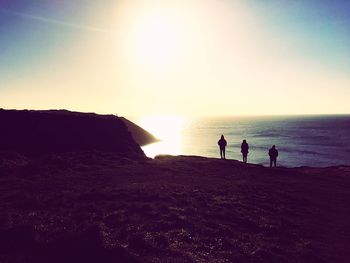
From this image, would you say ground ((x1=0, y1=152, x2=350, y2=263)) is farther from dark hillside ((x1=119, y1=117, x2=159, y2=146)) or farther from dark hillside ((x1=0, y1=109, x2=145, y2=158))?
dark hillside ((x1=119, y1=117, x2=159, y2=146))

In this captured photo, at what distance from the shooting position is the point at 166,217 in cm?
1359

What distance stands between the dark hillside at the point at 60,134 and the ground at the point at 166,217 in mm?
9362

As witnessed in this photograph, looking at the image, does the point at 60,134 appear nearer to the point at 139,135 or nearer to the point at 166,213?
the point at 166,213

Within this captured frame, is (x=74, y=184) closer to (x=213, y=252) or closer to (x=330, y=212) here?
(x=213, y=252)

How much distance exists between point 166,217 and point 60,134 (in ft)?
84.3

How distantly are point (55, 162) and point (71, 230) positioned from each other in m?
14.9

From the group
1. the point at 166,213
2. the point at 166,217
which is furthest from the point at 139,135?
the point at 166,217

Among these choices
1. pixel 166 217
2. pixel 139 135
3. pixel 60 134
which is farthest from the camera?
pixel 139 135

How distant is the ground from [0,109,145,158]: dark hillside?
30.7 ft

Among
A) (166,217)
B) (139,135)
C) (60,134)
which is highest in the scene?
(60,134)

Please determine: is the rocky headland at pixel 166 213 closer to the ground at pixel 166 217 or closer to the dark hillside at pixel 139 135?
the ground at pixel 166 217

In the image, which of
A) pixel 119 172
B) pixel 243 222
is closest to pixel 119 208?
pixel 243 222

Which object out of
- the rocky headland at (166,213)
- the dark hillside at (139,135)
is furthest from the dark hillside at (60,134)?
the dark hillside at (139,135)

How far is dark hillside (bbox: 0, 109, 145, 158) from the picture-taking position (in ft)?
108
